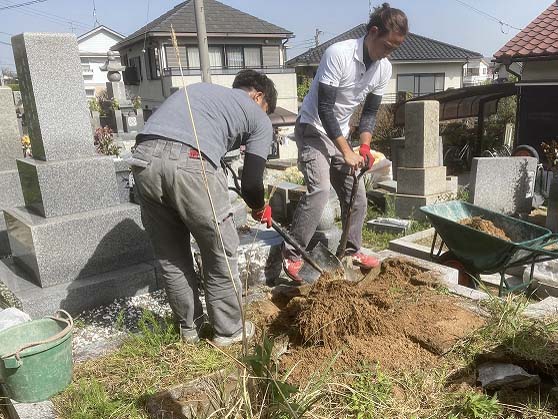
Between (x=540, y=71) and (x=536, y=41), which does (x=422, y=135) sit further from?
(x=536, y=41)

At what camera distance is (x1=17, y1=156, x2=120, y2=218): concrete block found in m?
3.53

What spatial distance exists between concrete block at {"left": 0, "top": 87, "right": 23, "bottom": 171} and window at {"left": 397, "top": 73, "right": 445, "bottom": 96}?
23164 millimetres

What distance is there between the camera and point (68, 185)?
11.8 feet

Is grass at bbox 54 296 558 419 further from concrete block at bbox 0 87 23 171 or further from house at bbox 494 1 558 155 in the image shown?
house at bbox 494 1 558 155

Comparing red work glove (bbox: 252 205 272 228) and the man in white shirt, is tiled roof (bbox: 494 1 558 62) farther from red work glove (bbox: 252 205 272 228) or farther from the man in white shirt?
red work glove (bbox: 252 205 272 228)

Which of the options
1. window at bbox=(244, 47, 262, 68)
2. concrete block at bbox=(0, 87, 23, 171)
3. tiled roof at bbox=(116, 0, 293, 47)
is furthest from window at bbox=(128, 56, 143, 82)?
concrete block at bbox=(0, 87, 23, 171)

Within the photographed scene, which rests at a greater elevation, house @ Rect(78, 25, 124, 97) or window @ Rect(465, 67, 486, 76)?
house @ Rect(78, 25, 124, 97)

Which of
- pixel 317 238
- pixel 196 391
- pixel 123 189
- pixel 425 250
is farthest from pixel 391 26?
pixel 123 189

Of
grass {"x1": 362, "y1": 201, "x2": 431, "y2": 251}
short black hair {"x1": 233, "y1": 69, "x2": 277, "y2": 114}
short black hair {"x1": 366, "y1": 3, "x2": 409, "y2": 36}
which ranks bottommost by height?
grass {"x1": 362, "y1": 201, "x2": 431, "y2": 251}

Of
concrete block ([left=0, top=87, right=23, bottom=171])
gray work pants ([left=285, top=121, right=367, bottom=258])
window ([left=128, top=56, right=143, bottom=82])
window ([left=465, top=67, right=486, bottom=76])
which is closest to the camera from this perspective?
gray work pants ([left=285, top=121, right=367, bottom=258])

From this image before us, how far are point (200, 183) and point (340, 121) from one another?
190 cm

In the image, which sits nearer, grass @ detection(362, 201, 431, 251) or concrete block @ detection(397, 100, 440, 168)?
grass @ detection(362, 201, 431, 251)

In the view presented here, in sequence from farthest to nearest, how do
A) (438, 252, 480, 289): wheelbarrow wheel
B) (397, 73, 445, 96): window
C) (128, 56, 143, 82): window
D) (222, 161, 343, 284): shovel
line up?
(397, 73, 445, 96): window, (128, 56, 143, 82): window, (438, 252, 480, 289): wheelbarrow wheel, (222, 161, 343, 284): shovel

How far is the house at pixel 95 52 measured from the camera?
39.8 metres
